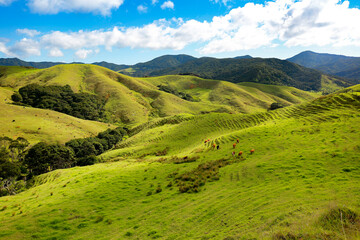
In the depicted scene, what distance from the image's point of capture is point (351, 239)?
264 inches

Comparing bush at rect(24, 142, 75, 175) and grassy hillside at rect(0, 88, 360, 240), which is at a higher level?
grassy hillside at rect(0, 88, 360, 240)

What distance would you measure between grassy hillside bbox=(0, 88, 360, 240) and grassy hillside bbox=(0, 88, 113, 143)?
169 feet

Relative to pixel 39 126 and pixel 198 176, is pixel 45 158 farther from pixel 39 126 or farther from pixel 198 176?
pixel 198 176

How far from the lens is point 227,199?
15250mm

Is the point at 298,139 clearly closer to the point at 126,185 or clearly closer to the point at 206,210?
the point at 206,210

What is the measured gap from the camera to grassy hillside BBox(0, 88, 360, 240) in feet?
32.0

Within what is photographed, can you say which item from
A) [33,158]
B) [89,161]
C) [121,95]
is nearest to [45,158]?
[33,158]

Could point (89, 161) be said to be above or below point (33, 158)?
below

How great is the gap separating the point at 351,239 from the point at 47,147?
65.7 meters

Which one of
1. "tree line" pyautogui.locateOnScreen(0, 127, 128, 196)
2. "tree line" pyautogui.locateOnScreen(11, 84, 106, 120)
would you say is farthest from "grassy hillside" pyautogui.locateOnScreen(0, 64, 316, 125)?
"tree line" pyautogui.locateOnScreen(0, 127, 128, 196)

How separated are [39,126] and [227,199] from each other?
85421 mm

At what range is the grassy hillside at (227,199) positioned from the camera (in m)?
9.75

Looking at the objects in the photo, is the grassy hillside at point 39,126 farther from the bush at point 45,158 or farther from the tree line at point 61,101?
the bush at point 45,158

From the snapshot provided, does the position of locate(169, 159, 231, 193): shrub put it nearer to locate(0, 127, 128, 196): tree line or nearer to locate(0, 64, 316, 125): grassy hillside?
locate(0, 127, 128, 196): tree line
